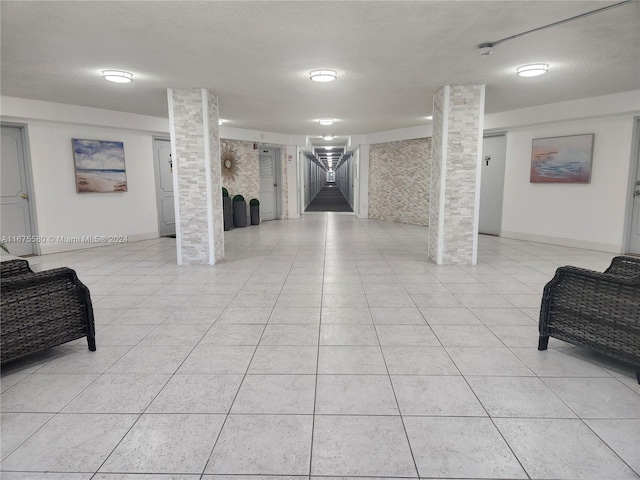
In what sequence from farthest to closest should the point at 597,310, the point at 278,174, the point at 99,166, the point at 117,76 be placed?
the point at 278,174, the point at 99,166, the point at 117,76, the point at 597,310

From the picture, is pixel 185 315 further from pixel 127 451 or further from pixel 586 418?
pixel 586 418

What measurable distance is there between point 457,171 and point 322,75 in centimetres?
247

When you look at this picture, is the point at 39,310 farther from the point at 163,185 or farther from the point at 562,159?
the point at 562,159

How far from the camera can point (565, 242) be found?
773cm

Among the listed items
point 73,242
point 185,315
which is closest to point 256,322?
point 185,315

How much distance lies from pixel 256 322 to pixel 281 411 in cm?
151

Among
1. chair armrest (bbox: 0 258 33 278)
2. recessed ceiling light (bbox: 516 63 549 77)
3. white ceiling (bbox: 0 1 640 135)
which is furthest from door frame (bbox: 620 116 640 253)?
chair armrest (bbox: 0 258 33 278)

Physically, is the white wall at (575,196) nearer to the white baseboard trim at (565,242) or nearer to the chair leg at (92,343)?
the white baseboard trim at (565,242)

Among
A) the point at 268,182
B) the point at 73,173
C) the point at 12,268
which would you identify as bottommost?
the point at 12,268

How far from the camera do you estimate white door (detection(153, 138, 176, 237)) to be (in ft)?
30.2

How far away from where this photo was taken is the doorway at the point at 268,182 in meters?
12.5

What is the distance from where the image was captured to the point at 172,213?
32.0 feet

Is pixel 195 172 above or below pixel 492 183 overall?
above
